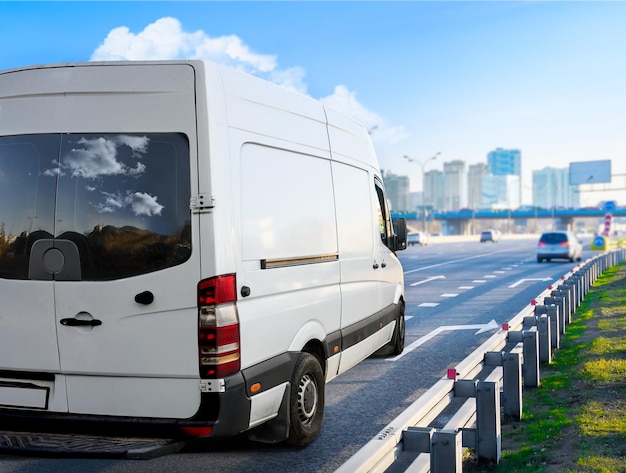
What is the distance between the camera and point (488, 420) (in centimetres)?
495

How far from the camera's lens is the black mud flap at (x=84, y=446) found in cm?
425

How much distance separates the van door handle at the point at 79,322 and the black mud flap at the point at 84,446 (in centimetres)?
69

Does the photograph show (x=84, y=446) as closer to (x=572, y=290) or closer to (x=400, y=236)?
(x=400, y=236)

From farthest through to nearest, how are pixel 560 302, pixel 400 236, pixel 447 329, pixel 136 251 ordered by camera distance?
pixel 447 329 → pixel 560 302 → pixel 400 236 → pixel 136 251

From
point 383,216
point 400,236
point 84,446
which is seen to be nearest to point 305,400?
point 84,446

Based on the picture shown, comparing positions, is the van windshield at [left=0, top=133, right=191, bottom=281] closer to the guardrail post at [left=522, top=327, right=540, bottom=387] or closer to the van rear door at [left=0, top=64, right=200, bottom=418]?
the van rear door at [left=0, top=64, right=200, bottom=418]

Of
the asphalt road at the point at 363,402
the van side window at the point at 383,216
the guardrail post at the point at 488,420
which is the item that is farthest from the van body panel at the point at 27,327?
the van side window at the point at 383,216

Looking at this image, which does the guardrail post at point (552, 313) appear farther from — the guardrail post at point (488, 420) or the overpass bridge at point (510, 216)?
the overpass bridge at point (510, 216)

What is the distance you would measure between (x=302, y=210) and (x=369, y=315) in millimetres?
1989

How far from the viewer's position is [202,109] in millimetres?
4602

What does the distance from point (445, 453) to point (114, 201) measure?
2521 millimetres

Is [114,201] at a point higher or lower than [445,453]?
higher

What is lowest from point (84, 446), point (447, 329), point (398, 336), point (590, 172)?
point (447, 329)

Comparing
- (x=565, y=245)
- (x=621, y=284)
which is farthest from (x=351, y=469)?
(x=565, y=245)
